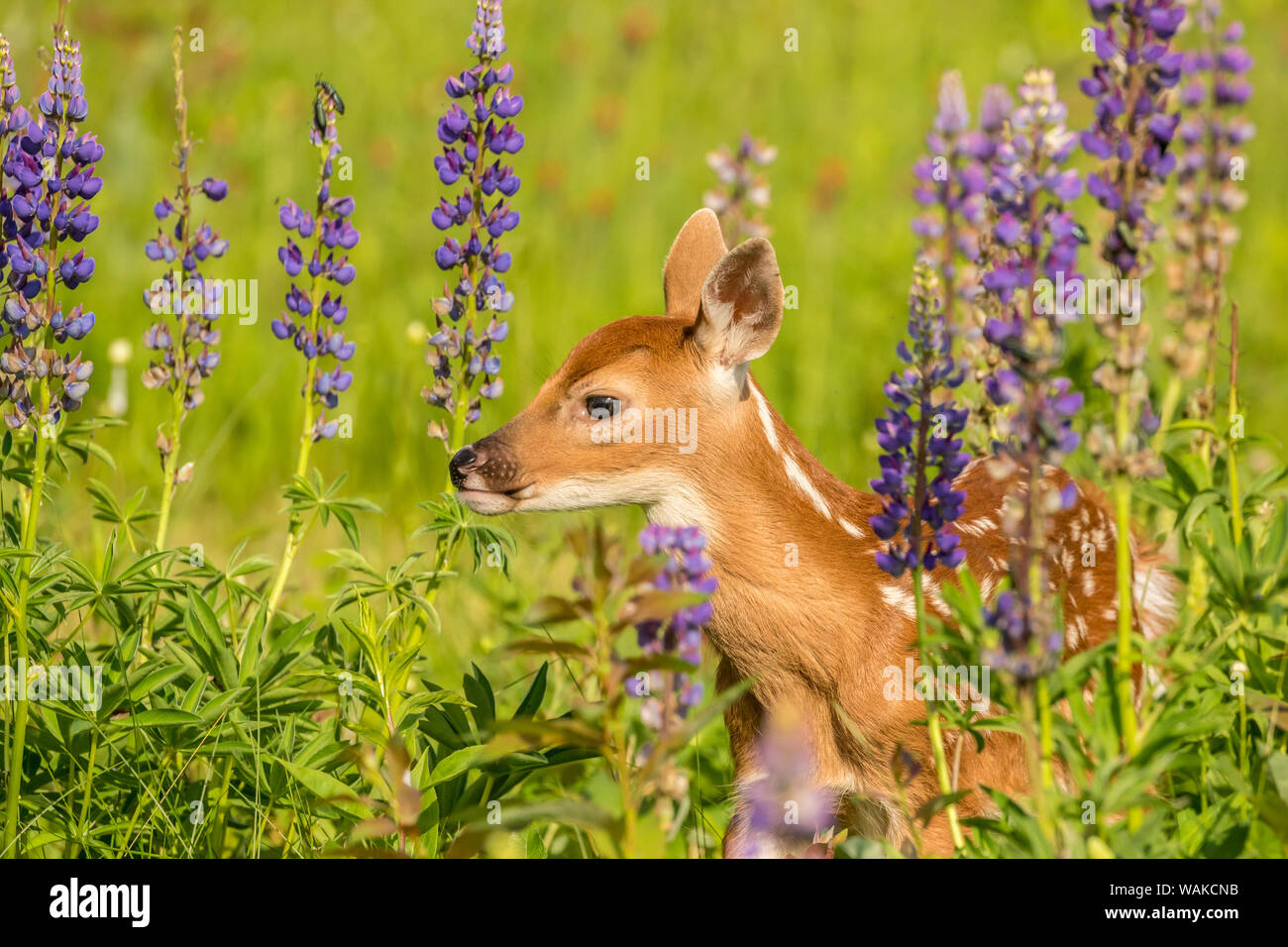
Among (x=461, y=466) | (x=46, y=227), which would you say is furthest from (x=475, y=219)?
Answer: (x=46, y=227)

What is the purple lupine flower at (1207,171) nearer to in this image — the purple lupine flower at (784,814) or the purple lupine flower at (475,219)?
the purple lupine flower at (784,814)

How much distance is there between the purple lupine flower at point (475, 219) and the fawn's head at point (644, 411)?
0.20m

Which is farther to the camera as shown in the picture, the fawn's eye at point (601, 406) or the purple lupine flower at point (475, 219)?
the fawn's eye at point (601, 406)

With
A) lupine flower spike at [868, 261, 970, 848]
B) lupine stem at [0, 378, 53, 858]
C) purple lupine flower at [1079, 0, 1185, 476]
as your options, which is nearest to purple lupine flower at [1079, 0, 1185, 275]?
purple lupine flower at [1079, 0, 1185, 476]

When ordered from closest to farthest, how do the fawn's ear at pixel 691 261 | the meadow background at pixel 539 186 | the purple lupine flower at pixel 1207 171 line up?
the purple lupine flower at pixel 1207 171 < the fawn's ear at pixel 691 261 < the meadow background at pixel 539 186

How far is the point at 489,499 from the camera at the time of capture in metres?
3.59

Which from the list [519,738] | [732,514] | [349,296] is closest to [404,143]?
[349,296]

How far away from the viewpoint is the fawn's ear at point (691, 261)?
4.25 metres

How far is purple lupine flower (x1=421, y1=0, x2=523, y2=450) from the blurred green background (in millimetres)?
1690

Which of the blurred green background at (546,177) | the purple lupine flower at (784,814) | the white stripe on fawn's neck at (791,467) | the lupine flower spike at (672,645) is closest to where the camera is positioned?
the lupine flower spike at (672,645)

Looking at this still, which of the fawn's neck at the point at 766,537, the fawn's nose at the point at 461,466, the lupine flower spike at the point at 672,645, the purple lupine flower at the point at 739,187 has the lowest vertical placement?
the lupine flower spike at the point at 672,645

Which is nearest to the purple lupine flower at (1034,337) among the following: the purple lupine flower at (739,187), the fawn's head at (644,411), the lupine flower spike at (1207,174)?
the lupine flower spike at (1207,174)

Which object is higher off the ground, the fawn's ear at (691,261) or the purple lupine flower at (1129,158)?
the fawn's ear at (691,261)

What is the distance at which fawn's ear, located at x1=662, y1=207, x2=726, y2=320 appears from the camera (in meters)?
4.25
